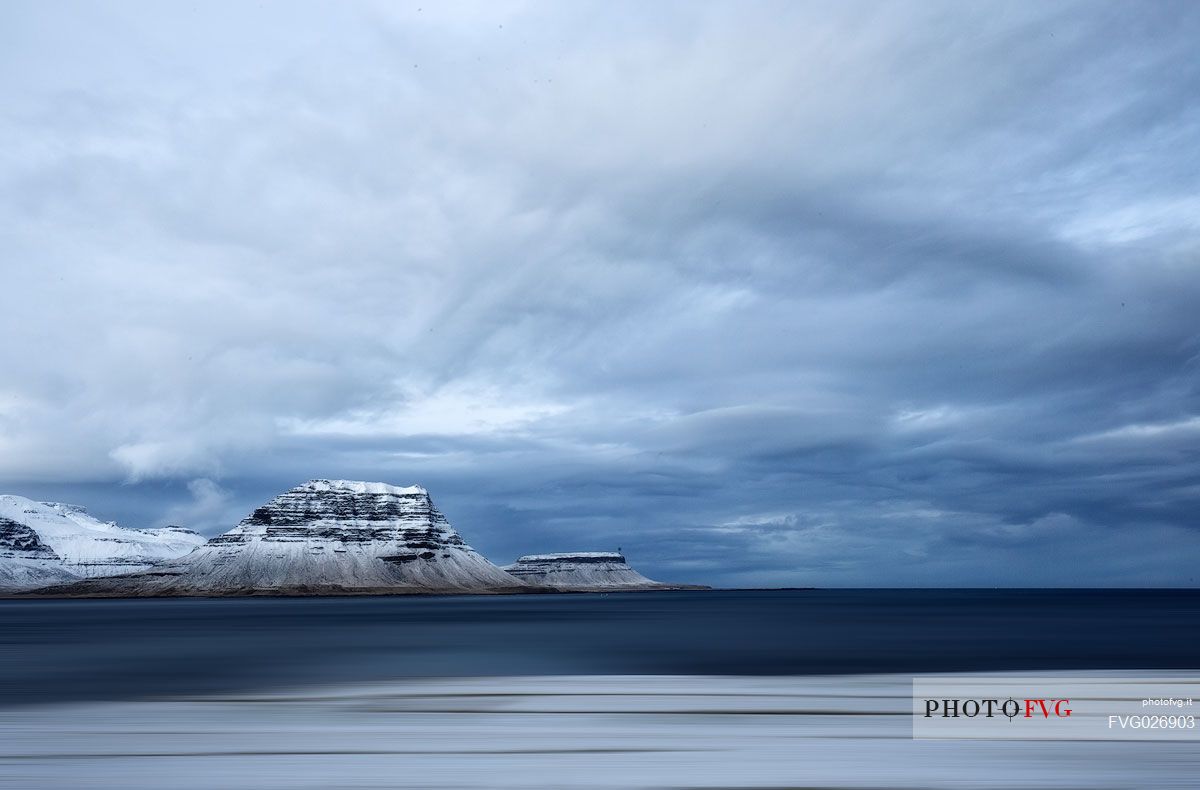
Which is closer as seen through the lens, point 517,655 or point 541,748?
point 541,748

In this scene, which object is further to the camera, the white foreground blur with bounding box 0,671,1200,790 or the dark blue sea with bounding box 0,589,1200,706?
the dark blue sea with bounding box 0,589,1200,706

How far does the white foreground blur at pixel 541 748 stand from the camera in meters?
18.2

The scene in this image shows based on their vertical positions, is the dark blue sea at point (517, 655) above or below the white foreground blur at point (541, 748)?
below

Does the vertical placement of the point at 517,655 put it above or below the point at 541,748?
below

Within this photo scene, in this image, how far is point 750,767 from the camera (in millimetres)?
19109

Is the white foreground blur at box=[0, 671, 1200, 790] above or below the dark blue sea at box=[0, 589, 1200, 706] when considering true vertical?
above

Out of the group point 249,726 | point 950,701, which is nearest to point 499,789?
point 249,726

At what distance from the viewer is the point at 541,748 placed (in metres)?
21.1

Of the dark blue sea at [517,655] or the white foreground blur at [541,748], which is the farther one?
the dark blue sea at [517,655]

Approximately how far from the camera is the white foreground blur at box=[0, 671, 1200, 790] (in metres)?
18.2

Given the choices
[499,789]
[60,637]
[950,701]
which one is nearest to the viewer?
[499,789]

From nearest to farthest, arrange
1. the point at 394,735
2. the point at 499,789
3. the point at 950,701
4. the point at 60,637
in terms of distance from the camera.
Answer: the point at 499,789 < the point at 394,735 < the point at 950,701 < the point at 60,637

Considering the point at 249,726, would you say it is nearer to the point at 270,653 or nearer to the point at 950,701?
the point at 950,701

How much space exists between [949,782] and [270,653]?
159 feet
